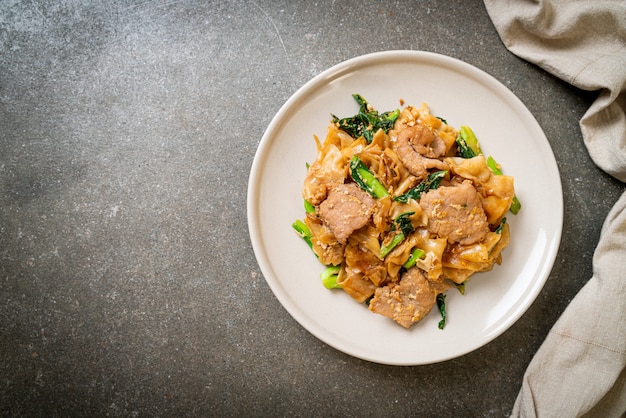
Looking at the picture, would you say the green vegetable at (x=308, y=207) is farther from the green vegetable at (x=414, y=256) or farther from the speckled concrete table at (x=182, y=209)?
the green vegetable at (x=414, y=256)

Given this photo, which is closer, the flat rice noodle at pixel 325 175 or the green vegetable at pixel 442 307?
the flat rice noodle at pixel 325 175

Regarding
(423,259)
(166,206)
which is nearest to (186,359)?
(166,206)

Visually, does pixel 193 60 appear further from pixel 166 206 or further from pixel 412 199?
pixel 412 199

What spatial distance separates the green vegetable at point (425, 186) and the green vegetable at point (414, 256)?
0.29 m

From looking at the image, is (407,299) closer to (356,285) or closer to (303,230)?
(356,285)

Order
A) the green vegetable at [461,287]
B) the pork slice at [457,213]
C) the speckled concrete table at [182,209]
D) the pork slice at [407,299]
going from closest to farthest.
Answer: the pork slice at [457,213], the pork slice at [407,299], the green vegetable at [461,287], the speckled concrete table at [182,209]

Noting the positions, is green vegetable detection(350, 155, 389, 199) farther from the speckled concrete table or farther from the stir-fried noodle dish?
the speckled concrete table

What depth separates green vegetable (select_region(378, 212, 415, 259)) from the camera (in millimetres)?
2748

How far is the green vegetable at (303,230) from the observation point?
9.85 ft

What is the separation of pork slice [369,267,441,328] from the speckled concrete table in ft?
1.86

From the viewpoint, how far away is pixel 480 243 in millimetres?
2781

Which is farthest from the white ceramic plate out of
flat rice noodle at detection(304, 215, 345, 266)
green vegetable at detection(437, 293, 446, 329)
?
flat rice noodle at detection(304, 215, 345, 266)

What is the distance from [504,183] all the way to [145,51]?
2.48 metres

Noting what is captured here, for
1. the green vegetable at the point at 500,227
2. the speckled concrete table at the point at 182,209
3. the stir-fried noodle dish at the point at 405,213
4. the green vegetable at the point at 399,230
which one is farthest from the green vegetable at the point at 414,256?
the speckled concrete table at the point at 182,209
